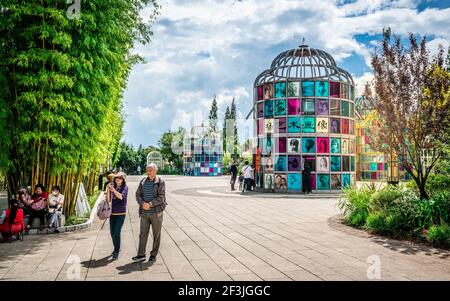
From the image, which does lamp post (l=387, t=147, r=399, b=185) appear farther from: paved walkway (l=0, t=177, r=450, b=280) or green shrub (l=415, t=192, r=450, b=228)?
paved walkway (l=0, t=177, r=450, b=280)

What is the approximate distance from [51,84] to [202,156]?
177 feet

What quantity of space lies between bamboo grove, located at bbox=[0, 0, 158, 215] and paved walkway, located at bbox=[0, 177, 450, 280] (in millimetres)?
2057

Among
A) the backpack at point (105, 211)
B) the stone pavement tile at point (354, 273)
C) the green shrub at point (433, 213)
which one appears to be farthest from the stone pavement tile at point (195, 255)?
the green shrub at point (433, 213)

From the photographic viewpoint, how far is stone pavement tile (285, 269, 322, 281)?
5.52 metres

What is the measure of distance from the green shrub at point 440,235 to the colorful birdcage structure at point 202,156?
54998mm

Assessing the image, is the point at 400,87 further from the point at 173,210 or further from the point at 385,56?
the point at 173,210

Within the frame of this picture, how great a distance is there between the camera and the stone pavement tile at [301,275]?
18.1 feet

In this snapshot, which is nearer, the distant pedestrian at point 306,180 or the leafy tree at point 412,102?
the leafy tree at point 412,102

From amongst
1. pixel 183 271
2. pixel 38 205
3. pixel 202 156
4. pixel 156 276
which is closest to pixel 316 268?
pixel 183 271

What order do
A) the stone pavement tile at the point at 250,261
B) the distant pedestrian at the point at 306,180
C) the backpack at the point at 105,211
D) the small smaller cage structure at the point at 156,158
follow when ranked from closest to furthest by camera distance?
1. the stone pavement tile at the point at 250,261
2. the backpack at the point at 105,211
3. the distant pedestrian at the point at 306,180
4. the small smaller cage structure at the point at 156,158

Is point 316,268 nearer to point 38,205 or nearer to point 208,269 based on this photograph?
point 208,269

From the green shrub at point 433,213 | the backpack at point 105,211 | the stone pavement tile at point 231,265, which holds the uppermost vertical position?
the backpack at point 105,211

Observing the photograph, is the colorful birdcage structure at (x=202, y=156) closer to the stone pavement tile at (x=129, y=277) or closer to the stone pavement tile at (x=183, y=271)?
the stone pavement tile at (x=183, y=271)
